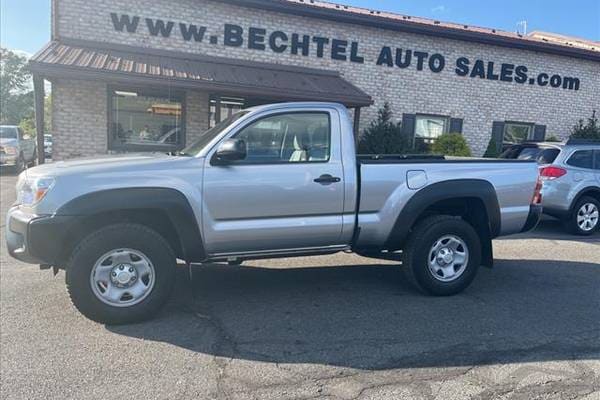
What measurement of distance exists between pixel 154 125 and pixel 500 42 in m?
10.0

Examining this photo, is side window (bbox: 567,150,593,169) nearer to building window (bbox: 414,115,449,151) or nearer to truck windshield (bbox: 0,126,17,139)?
building window (bbox: 414,115,449,151)

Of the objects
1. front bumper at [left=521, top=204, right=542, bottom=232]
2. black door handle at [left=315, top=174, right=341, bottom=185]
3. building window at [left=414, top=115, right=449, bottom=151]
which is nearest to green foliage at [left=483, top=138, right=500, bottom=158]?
building window at [left=414, top=115, right=449, bottom=151]

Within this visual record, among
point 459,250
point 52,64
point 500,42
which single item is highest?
point 500,42

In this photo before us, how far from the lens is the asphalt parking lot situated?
10.4 feet

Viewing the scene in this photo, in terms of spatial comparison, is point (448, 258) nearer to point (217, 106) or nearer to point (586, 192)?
Result: point (586, 192)

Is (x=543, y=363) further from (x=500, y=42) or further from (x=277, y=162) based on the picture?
(x=500, y=42)

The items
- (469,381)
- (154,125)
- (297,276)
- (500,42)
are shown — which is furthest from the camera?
(500,42)

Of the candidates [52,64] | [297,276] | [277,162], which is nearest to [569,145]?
[297,276]

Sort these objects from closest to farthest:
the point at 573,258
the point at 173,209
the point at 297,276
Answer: the point at 173,209
the point at 297,276
the point at 573,258

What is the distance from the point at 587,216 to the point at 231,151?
7.50 metres

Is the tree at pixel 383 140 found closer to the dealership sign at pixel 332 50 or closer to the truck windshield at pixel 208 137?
the dealership sign at pixel 332 50

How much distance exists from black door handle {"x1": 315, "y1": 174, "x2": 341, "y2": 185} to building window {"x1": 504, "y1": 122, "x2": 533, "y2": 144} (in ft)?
39.4

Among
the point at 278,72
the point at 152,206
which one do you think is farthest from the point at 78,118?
the point at 152,206

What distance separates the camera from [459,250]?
5.04 meters
